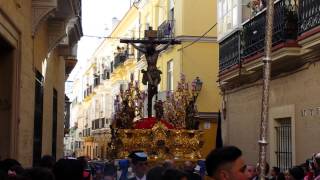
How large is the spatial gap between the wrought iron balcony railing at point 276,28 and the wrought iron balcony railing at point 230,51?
2.33 ft

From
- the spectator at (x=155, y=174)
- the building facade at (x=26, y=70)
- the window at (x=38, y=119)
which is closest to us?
the spectator at (x=155, y=174)

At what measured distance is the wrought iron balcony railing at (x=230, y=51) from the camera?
52.2 feet

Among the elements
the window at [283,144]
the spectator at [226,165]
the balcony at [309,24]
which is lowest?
the window at [283,144]

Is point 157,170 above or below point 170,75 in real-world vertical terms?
below

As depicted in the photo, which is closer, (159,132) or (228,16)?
(159,132)

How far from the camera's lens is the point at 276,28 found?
42.6 feet

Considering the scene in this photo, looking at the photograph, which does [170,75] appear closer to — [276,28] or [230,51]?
[230,51]

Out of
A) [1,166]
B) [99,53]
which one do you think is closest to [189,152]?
[1,166]

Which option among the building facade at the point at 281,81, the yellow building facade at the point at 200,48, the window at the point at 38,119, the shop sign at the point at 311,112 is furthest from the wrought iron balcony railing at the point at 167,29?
the shop sign at the point at 311,112

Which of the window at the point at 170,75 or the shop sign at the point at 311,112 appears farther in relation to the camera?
the window at the point at 170,75

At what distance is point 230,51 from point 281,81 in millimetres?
3524

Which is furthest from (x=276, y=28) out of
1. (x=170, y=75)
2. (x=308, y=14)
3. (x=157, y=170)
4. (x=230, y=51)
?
(x=170, y=75)

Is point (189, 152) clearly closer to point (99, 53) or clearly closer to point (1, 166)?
point (1, 166)

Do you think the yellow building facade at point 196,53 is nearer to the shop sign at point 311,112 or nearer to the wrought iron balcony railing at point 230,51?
the wrought iron balcony railing at point 230,51
